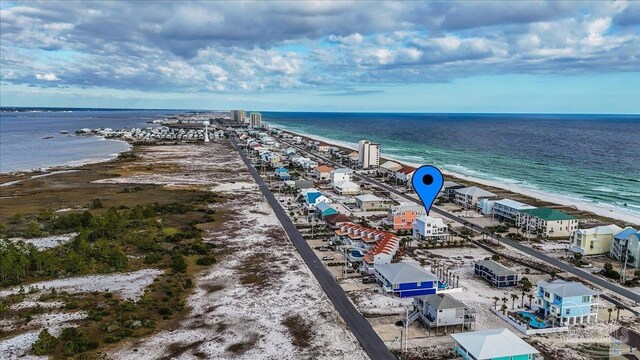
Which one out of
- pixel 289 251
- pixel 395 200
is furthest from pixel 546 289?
pixel 395 200

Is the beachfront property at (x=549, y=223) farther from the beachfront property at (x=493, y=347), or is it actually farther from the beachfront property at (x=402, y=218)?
the beachfront property at (x=493, y=347)

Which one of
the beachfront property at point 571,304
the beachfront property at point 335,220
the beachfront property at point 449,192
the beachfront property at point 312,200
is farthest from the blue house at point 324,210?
the beachfront property at point 571,304

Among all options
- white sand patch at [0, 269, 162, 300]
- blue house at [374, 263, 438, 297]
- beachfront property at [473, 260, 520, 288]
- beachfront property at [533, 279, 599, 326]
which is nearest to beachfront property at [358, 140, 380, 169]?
beachfront property at [473, 260, 520, 288]

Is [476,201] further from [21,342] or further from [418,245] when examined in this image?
[21,342]

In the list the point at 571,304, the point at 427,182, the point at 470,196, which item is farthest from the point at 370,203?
the point at 571,304

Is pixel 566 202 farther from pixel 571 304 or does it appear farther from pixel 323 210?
pixel 571 304

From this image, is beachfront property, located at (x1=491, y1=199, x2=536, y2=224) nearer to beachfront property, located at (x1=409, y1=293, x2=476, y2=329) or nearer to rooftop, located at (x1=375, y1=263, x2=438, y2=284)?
rooftop, located at (x1=375, y1=263, x2=438, y2=284)
